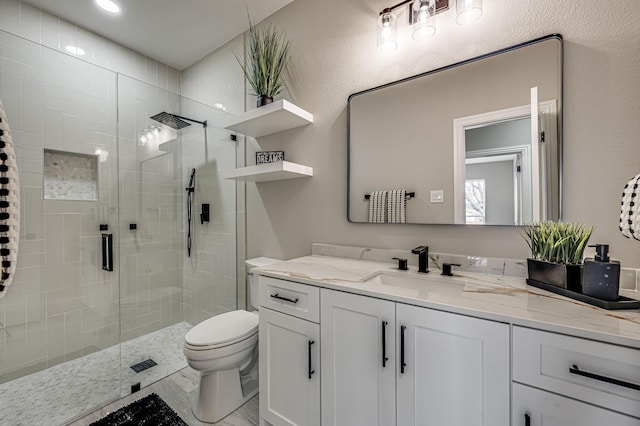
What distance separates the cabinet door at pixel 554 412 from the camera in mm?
684

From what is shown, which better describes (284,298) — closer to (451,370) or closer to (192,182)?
(451,370)

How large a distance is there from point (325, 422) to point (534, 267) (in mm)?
1083

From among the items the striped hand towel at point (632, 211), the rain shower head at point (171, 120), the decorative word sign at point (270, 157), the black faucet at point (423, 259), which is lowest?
the black faucet at point (423, 259)

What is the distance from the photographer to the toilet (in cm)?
Answer: 148

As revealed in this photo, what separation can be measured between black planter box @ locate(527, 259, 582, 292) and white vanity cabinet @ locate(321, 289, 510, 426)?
38cm

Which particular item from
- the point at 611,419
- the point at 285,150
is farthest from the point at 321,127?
the point at 611,419

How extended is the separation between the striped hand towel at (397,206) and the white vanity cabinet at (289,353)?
643mm

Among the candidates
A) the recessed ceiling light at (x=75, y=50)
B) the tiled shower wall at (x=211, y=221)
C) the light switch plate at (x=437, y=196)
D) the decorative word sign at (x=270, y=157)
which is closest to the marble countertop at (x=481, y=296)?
the light switch plate at (x=437, y=196)

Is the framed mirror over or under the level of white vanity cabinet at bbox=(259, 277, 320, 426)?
over

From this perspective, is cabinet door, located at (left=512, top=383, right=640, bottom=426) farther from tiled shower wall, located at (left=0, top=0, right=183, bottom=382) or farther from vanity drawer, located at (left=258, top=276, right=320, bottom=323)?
tiled shower wall, located at (left=0, top=0, right=183, bottom=382)

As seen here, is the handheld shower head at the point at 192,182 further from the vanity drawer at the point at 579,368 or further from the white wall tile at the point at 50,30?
the vanity drawer at the point at 579,368

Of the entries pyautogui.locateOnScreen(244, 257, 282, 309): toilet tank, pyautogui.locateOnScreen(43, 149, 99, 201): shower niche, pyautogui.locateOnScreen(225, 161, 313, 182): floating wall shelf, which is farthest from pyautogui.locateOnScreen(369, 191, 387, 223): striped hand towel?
pyautogui.locateOnScreen(43, 149, 99, 201): shower niche

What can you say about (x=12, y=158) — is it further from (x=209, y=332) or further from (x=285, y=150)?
(x=285, y=150)

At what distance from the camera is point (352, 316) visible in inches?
43.1
